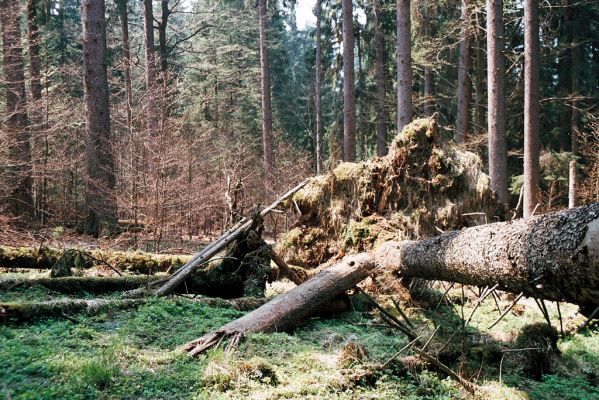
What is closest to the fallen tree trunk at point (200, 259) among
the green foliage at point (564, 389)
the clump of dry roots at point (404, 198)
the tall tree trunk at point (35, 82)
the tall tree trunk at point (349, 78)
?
the clump of dry roots at point (404, 198)

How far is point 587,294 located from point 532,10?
36.6 feet

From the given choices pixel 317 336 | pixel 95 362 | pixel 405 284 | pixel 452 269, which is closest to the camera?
pixel 95 362

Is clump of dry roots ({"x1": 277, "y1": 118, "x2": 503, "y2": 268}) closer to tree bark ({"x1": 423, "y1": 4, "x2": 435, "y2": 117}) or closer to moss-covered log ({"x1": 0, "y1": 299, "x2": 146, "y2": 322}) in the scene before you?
moss-covered log ({"x1": 0, "y1": 299, "x2": 146, "y2": 322})

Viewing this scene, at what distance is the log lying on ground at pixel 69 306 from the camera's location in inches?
197

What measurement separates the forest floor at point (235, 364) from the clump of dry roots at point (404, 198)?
10.4 ft

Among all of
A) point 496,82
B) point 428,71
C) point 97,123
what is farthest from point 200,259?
point 428,71

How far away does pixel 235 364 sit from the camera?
405cm

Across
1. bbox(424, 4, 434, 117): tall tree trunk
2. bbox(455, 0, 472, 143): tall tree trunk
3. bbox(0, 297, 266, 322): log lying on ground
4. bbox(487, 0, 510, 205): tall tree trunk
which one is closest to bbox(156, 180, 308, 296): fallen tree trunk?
bbox(0, 297, 266, 322): log lying on ground

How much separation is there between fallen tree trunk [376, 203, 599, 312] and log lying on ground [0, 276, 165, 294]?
4.89 meters

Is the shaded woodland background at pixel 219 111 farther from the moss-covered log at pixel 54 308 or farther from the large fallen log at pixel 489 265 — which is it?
the moss-covered log at pixel 54 308

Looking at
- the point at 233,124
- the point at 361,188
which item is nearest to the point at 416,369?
the point at 361,188

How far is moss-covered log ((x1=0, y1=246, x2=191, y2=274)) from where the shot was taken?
873 centimetres

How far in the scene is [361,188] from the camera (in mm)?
9953

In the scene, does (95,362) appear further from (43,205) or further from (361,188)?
(43,205)
